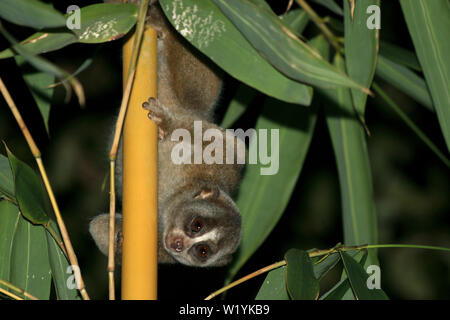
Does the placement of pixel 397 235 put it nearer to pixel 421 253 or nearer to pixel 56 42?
pixel 421 253

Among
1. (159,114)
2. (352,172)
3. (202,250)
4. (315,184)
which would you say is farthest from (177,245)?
(315,184)

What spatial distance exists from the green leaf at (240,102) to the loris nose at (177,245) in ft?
2.03

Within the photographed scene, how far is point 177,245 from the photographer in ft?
9.52

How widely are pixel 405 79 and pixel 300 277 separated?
1.25 metres

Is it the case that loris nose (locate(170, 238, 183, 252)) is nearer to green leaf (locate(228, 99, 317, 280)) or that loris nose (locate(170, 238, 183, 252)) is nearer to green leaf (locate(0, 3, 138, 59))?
green leaf (locate(228, 99, 317, 280))

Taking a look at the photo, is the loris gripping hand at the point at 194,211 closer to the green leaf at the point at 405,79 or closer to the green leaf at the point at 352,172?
the green leaf at the point at 352,172

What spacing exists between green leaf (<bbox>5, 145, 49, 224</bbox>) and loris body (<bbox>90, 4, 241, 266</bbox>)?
3.55 ft

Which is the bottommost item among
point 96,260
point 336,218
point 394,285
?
point 394,285

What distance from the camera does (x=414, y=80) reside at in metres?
2.58

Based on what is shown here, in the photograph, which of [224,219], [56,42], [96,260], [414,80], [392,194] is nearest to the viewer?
[56,42]

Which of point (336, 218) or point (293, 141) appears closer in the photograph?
point (293, 141)

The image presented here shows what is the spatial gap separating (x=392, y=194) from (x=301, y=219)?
2.90 ft

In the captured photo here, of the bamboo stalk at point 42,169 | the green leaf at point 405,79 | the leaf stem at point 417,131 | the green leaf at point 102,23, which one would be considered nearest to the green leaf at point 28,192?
the bamboo stalk at point 42,169

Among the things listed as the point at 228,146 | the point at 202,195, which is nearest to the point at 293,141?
the point at 228,146
